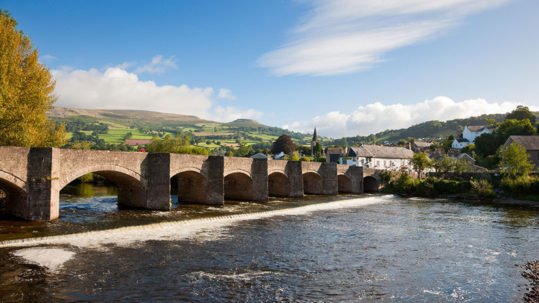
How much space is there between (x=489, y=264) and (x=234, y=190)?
27.0 metres

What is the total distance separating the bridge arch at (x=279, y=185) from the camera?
4428 centimetres

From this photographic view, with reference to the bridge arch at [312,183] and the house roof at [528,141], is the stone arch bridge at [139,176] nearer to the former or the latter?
the bridge arch at [312,183]

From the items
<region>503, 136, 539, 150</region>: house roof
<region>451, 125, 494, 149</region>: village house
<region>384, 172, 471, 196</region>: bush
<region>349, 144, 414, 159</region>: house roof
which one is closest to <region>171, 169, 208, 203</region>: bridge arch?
<region>384, 172, 471, 196</region>: bush

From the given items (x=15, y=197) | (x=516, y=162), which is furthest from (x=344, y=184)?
(x=15, y=197)

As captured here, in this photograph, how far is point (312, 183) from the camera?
5153 centimetres

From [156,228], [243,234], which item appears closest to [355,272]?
[243,234]

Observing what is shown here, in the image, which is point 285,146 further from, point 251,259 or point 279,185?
point 251,259

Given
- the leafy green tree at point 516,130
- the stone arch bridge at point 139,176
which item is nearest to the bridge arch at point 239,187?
the stone arch bridge at point 139,176

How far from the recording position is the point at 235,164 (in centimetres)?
3444

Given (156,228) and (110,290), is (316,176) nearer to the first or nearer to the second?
(156,228)

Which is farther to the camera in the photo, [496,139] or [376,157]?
[376,157]

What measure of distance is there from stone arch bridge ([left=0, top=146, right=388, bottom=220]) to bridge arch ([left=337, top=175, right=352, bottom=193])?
11561 mm

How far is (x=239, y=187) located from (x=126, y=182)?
44.9 ft

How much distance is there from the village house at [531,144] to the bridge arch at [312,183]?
134ft
